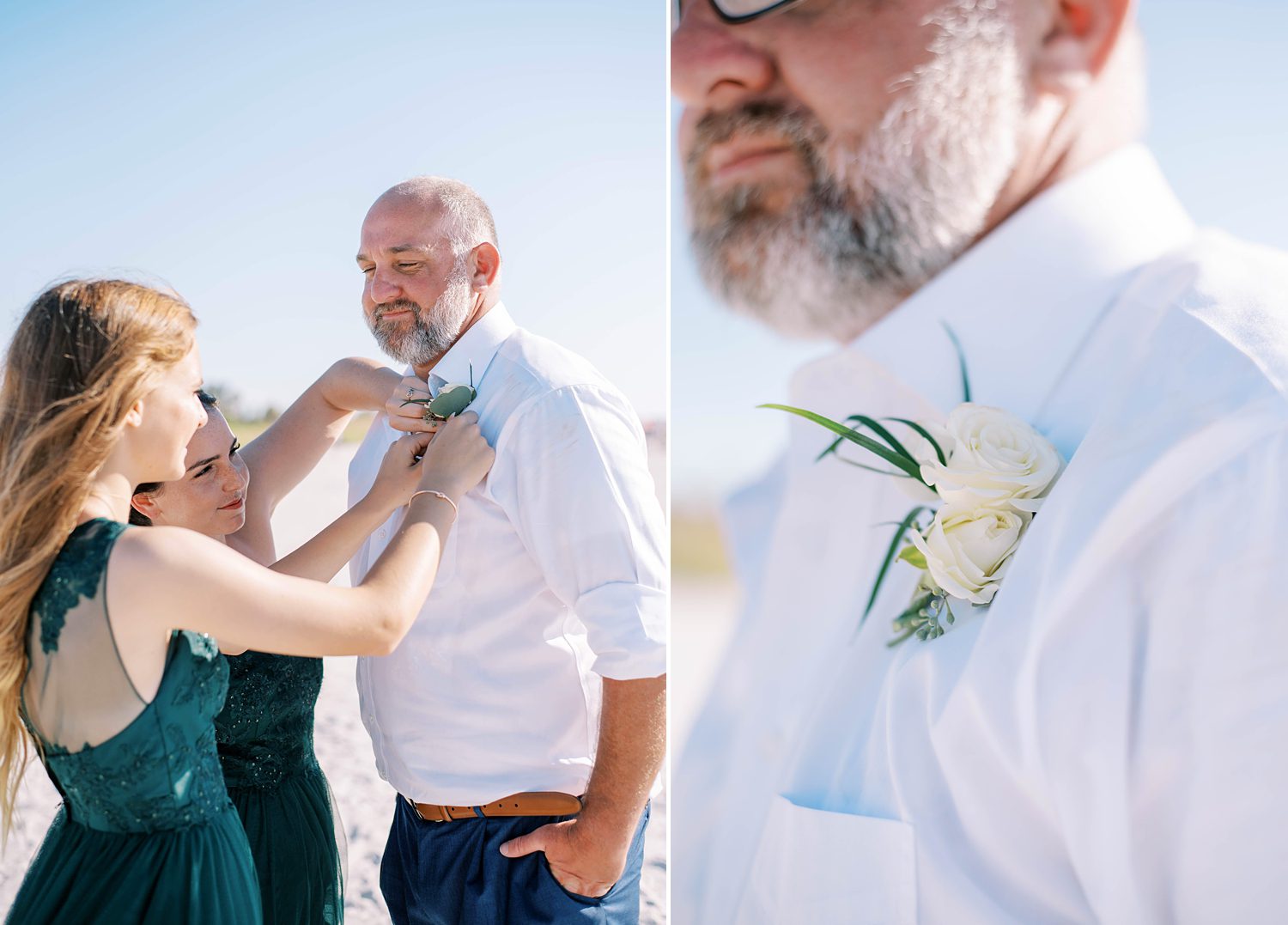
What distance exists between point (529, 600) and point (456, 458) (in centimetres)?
30

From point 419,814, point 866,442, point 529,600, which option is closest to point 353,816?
point 419,814

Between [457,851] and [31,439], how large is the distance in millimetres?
971

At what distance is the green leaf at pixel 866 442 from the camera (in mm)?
991

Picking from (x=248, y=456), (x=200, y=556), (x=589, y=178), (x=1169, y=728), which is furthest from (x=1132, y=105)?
(x=589, y=178)

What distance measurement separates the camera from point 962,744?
33.1 inches

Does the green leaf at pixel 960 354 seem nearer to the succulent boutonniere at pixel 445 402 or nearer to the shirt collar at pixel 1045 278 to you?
the shirt collar at pixel 1045 278

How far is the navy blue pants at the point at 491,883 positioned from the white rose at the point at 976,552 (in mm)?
1080

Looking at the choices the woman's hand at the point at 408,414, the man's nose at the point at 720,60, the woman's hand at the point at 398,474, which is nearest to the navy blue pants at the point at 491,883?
the woman's hand at the point at 398,474

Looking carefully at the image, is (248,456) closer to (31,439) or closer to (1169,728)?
(31,439)

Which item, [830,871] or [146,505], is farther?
[146,505]

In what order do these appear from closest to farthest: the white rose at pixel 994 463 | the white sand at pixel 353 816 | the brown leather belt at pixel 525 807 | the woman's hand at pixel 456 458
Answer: the white rose at pixel 994 463 → the woman's hand at pixel 456 458 → the brown leather belt at pixel 525 807 → the white sand at pixel 353 816

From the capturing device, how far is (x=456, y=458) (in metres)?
1.69

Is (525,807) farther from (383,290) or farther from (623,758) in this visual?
(383,290)

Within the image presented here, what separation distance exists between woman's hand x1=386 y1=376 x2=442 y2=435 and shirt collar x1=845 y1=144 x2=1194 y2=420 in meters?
0.97
